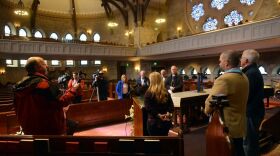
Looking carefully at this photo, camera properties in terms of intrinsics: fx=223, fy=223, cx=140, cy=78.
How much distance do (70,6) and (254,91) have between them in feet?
78.1

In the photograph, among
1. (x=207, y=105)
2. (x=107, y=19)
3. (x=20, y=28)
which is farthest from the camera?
(x=107, y=19)

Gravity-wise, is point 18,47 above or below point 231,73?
above

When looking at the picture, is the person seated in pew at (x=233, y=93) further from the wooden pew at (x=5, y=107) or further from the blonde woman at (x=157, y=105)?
the wooden pew at (x=5, y=107)

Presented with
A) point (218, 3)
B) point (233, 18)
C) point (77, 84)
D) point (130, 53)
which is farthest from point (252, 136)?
point (218, 3)

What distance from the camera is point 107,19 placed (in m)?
24.5

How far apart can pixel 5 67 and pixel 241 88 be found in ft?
→ 70.0

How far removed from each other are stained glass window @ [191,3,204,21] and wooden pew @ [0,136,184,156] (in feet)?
Answer: 63.1

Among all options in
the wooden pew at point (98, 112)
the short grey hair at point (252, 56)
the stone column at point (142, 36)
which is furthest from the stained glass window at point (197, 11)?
the short grey hair at point (252, 56)

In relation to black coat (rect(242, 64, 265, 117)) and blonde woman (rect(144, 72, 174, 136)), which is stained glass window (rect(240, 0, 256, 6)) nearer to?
black coat (rect(242, 64, 265, 117))

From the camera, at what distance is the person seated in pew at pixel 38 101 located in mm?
2332

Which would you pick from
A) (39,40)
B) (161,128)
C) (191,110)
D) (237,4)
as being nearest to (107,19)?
(39,40)

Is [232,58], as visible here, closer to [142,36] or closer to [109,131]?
[109,131]

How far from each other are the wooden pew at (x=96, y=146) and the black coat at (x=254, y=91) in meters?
1.47

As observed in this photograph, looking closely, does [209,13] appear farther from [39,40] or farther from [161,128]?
[161,128]
